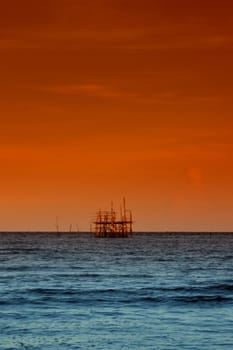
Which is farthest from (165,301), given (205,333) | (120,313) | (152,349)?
(152,349)

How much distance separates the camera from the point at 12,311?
124 ft

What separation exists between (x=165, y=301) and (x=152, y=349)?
644 inches

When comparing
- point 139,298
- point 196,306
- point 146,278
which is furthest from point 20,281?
point 196,306

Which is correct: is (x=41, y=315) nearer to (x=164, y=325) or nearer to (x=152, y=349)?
(x=164, y=325)

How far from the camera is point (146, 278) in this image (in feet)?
201

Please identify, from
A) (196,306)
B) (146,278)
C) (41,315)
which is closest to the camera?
(41,315)

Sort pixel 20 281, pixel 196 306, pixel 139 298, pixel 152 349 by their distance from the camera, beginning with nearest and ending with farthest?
pixel 152 349
pixel 196 306
pixel 139 298
pixel 20 281

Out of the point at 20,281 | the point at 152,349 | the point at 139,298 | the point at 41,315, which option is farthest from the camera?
the point at 20,281

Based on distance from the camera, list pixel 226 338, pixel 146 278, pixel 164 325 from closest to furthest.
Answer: pixel 226 338 < pixel 164 325 < pixel 146 278

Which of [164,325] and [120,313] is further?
[120,313]

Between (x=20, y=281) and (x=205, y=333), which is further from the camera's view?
(x=20, y=281)

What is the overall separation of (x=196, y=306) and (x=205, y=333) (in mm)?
10882

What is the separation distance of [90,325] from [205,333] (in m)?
5.23

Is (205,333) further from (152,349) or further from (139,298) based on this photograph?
(139,298)
